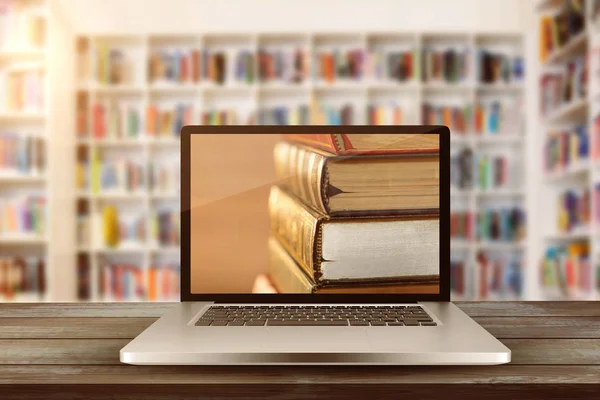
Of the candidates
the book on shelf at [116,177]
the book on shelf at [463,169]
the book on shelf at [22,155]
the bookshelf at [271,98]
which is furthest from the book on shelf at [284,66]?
the book on shelf at [22,155]

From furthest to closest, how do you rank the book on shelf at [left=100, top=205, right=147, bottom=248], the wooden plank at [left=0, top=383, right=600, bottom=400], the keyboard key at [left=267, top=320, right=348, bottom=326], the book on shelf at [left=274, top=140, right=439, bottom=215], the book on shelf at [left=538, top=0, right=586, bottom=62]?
the book on shelf at [left=100, top=205, right=147, bottom=248]
the book on shelf at [left=538, top=0, right=586, bottom=62]
the book on shelf at [left=274, top=140, right=439, bottom=215]
the keyboard key at [left=267, top=320, right=348, bottom=326]
the wooden plank at [left=0, top=383, right=600, bottom=400]

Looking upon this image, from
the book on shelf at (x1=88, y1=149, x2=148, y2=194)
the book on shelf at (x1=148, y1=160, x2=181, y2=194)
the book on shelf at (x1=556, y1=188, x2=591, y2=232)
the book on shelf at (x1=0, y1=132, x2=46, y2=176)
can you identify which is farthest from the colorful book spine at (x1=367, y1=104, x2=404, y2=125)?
the book on shelf at (x1=0, y1=132, x2=46, y2=176)

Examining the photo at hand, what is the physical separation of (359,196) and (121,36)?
346 centimetres

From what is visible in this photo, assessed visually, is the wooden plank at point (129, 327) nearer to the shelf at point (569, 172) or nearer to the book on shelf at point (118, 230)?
the shelf at point (569, 172)

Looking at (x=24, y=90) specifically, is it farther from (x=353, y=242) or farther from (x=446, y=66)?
(x=353, y=242)

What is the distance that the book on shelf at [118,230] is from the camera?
3.71m

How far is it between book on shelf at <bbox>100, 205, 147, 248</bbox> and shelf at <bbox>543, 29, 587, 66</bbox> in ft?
8.79

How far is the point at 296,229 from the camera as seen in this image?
2.52 ft

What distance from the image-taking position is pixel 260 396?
472 millimetres

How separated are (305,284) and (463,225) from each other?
308 centimetres

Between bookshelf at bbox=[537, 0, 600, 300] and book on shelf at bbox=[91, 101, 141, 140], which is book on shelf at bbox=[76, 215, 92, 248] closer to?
book on shelf at bbox=[91, 101, 141, 140]

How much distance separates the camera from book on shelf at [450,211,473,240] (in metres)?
3.65

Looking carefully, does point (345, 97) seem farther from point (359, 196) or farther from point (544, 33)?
point (359, 196)

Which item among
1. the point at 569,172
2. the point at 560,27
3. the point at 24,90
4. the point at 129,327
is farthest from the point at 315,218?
the point at 24,90
